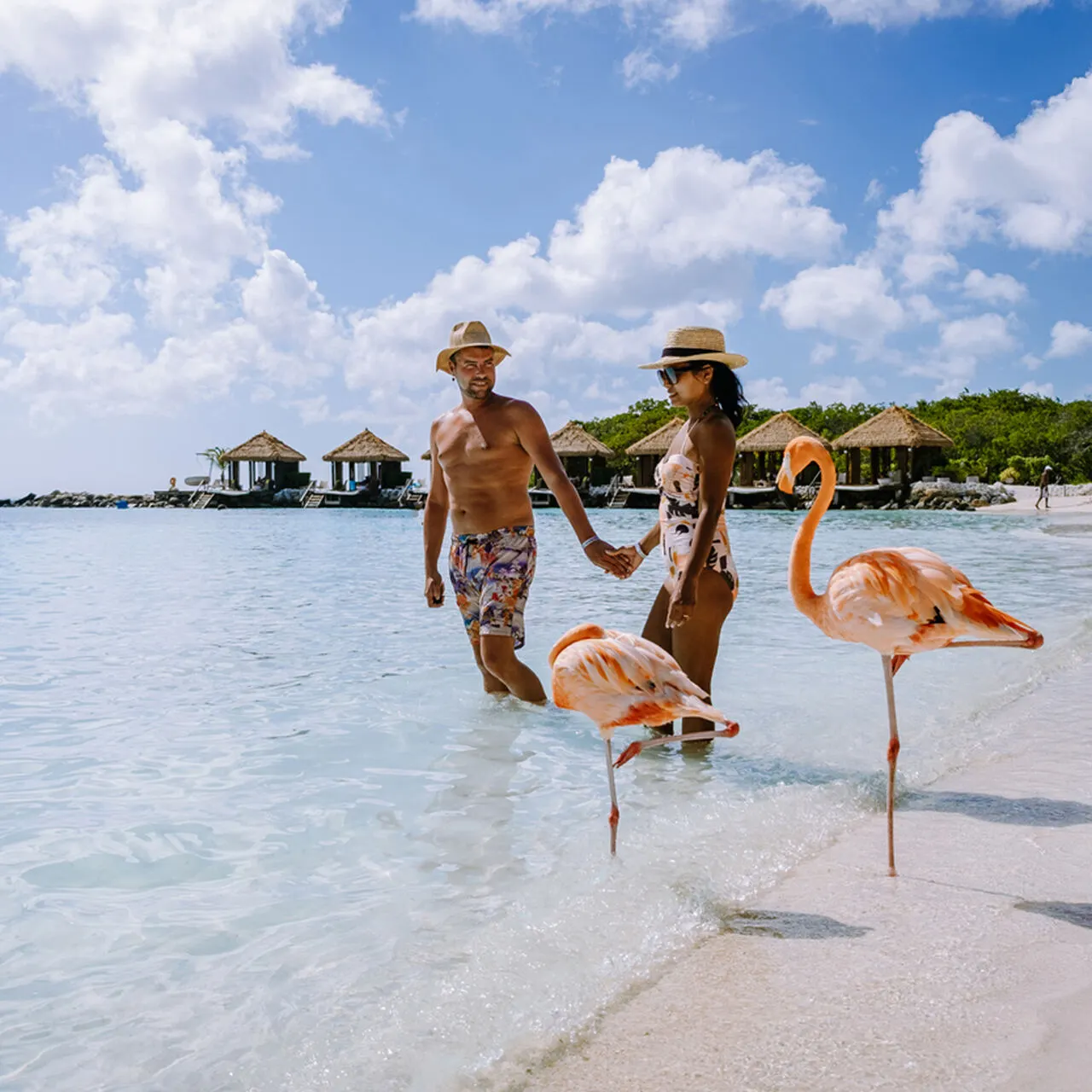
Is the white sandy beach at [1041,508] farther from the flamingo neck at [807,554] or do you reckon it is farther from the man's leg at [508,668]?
the flamingo neck at [807,554]

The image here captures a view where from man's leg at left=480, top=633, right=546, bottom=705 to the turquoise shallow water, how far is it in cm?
21

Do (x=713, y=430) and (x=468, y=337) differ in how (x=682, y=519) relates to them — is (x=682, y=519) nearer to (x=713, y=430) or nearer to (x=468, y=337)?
(x=713, y=430)

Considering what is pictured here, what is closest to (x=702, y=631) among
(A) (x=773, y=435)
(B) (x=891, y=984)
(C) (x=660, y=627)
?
(C) (x=660, y=627)

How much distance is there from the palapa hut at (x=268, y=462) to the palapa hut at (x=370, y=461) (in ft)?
8.75

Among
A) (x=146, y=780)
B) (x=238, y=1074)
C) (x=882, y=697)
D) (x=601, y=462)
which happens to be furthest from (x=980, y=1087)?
(x=601, y=462)

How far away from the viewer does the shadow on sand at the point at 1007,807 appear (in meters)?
3.35

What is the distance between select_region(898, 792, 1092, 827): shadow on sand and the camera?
11.0ft

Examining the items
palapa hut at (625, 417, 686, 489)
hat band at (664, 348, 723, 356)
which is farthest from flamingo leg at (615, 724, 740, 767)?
palapa hut at (625, 417, 686, 489)

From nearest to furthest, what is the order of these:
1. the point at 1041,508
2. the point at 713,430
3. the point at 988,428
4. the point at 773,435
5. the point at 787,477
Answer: the point at 787,477
the point at 713,430
the point at 1041,508
the point at 773,435
the point at 988,428

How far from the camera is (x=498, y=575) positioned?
16.0ft

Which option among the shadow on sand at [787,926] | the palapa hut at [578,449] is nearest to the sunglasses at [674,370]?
the shadow on sand at [787,926]

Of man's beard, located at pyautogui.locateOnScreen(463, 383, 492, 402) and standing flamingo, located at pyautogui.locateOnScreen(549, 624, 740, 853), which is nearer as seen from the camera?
standing flamingo, located at pyautogui.locateOnScreen(549, 624, 740, 853)

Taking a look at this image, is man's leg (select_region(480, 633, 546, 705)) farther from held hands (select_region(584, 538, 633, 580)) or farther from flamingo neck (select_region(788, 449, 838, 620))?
flamingo neck (select_region(788, 449, 838, 620))

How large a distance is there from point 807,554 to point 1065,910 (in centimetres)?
117
